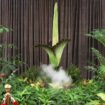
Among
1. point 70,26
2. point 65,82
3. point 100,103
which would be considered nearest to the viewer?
point 100,103

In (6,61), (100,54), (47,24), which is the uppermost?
(47,24)

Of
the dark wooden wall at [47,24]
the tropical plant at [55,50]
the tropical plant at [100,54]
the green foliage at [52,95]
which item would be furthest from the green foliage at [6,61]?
the tropical plant at [100,54]

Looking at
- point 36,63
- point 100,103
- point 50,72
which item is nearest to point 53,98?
point 100,103

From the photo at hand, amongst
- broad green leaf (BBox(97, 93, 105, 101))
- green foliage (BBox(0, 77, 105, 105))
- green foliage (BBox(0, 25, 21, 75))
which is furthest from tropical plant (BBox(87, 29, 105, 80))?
green foliage (BBox(0, 25, 21, 75))

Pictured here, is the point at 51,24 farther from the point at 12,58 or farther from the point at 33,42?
the point at 12,58

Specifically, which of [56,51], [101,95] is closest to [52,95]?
[101,95]

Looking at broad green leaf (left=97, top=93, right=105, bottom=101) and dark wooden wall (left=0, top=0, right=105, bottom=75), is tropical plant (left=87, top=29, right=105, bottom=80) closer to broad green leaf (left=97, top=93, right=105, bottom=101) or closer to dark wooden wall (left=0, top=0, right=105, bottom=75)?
dark wooden wall (left=0, top=0, right=105, bottom=75)

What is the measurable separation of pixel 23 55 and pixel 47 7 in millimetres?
1147

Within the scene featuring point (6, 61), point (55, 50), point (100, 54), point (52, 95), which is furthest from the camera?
point (6, 61)

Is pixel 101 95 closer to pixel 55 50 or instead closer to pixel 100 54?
pixel 100 54

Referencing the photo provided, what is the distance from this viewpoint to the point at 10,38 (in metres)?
9.18

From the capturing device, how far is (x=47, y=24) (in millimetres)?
8906

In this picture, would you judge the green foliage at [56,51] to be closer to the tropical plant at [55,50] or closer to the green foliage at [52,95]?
the tropical plant at [55,50]

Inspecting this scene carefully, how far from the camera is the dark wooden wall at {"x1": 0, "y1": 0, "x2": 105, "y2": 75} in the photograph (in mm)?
8711
